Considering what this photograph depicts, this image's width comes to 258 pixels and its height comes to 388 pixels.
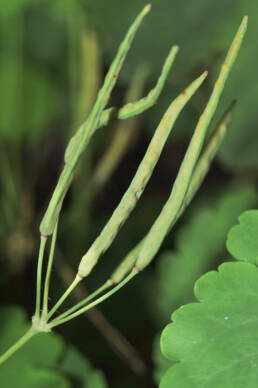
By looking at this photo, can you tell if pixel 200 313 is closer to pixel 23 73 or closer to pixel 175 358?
pixel 175 358

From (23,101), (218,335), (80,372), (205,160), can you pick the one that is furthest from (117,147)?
(218,335)

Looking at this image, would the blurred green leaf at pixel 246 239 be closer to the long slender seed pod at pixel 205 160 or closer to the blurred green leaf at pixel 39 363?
the long slender seed pod at pixel 205 160

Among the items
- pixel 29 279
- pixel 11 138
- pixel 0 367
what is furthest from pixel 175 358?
pixel 11 138

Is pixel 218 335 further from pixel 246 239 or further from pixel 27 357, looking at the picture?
Result: pixel 27 357

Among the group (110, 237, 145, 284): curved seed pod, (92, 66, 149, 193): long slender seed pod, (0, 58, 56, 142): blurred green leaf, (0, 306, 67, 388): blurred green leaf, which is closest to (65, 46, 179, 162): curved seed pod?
(110, 237, 145, 284): curved seed pod

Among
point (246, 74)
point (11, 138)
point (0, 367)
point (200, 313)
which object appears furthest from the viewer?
point (11, 138)

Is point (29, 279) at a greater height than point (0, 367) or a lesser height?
lesser

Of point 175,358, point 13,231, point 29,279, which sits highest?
point 175,358
